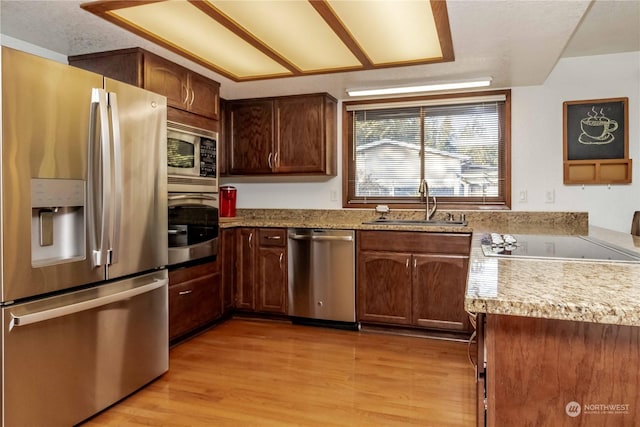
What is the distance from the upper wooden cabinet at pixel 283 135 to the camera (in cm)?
382

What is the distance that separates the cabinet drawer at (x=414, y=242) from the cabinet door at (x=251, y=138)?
47.3 inches

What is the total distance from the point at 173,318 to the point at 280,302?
987mm

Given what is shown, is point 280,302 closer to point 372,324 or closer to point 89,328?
point 372,324

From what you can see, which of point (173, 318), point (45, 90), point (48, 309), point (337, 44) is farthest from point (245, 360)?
point (337, 44)

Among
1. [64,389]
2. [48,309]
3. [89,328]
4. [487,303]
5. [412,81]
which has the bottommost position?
[64,389]

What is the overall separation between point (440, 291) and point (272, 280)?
139 centimetres

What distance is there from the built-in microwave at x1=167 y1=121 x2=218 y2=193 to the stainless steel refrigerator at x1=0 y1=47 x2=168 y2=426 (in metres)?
0.42

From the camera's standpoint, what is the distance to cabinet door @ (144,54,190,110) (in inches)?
107

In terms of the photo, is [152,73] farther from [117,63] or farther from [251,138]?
[251,138]

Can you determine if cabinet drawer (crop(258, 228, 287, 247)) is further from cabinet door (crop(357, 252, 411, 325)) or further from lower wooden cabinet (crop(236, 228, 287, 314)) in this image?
cabinet door (crop(357, 252, 411, 325))

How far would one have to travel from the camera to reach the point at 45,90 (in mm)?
1781

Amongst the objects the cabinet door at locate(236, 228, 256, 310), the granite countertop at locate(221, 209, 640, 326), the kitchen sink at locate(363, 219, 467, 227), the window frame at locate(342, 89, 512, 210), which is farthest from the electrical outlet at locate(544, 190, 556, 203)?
the cabinet door at locate(236, 228, 256, 310)

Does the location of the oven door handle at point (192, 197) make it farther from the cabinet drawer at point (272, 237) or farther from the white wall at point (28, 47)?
the white wall at point (28, 47)

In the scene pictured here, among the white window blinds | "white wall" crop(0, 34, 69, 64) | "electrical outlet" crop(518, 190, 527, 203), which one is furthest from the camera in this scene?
the white window blinds
